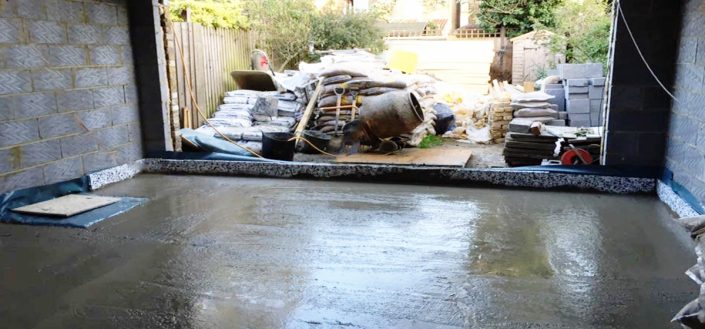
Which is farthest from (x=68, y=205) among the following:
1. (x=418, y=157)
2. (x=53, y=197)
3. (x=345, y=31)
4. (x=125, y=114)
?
(x=345, y=31)

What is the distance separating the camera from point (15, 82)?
176 inches

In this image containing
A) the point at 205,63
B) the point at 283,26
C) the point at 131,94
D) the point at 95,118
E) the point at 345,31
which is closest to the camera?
the point at 95,118

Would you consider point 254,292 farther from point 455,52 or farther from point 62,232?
point 455,52

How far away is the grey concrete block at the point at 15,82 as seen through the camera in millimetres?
4391

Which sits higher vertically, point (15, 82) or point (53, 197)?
point (15, 82)

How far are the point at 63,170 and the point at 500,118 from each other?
6.27 meters

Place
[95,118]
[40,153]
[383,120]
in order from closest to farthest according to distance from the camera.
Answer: [40,153] → [95,118] → [383,120]

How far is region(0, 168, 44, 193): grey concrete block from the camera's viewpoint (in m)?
4.45

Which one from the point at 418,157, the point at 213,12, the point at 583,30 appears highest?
the point at 213,12

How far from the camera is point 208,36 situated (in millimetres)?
10023

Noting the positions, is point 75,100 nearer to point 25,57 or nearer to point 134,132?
point 25,57

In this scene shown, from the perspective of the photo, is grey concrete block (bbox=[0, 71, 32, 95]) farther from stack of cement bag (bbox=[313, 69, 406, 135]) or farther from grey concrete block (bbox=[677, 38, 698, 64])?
grey concrete block (bbox=[677, 38, 698, 64])

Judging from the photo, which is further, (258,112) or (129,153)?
(258,112)

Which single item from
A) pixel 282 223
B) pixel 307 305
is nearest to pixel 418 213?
pixel 282 223
